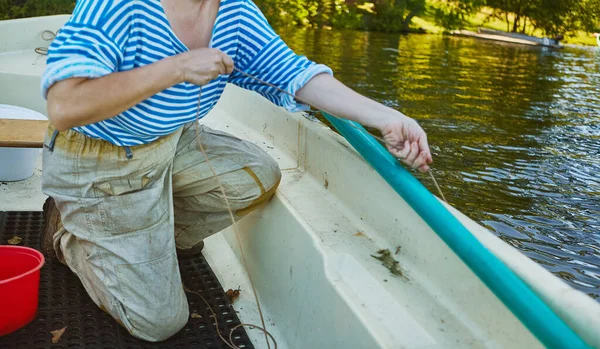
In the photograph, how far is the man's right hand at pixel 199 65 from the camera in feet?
5.16

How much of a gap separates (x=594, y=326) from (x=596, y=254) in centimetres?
225

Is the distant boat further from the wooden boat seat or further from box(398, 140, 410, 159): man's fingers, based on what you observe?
box(398, 140, 410, 159): man's fingers

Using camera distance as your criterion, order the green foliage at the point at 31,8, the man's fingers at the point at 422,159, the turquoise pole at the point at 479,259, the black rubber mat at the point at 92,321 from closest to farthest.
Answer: the turquoise pole at the point at 479,259, the man's fingers at the point at 422,159, the black rubber mat at the point at 92,321, the green foliage at the point at 31,8

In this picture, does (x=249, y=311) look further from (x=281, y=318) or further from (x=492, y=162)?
(x=492, y=162)

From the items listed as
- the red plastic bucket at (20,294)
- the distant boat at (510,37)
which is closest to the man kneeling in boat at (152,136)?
the red plastic bucket at (20,294)

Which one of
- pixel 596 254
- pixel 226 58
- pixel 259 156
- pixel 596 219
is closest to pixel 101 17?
pixel 226 58

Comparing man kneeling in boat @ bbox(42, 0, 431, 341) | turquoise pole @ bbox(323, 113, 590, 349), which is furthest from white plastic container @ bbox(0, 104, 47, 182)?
turquoise pole @ bbox(323, 113, 590, 349)

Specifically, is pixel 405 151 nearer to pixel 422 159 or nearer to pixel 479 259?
pixel 422 159

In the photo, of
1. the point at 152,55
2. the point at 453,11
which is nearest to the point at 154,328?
the point at 152,55

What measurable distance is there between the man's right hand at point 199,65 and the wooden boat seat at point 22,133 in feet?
3.61

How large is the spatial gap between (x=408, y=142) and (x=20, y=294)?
3.77 ft

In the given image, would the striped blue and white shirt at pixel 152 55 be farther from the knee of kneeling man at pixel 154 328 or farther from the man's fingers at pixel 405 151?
the knee of kneeling man at pixel 154 328

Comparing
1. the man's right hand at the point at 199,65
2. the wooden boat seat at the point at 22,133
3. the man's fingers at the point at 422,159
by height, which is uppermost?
the man's right hand at the point at 199,65

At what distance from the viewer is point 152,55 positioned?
67.5 inches
